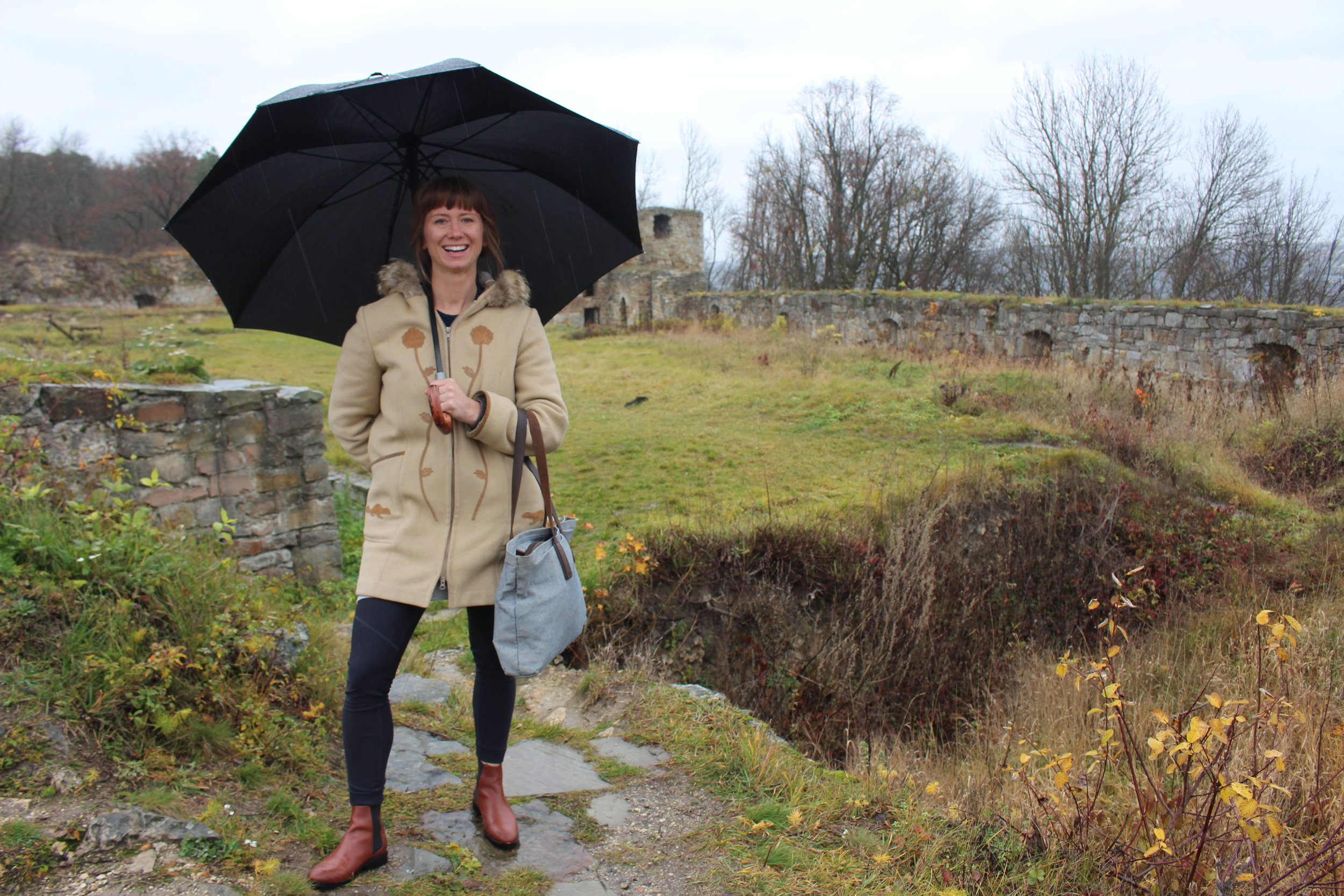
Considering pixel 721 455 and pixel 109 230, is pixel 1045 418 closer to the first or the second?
pixel 721 455

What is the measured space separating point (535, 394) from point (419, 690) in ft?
7.26

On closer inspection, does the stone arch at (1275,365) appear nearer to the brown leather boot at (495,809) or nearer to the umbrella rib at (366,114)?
the brown leather boot at (495,809)

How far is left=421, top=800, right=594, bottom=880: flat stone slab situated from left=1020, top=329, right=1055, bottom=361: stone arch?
12.9 metres

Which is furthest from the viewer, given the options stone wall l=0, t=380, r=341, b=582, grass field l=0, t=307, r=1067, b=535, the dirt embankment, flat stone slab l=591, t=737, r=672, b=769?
the dirt embankment

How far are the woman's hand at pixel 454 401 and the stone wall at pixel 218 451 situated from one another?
3.25m

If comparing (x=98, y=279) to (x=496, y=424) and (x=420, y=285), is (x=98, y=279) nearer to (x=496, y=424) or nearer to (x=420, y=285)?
(x=420, y=285)

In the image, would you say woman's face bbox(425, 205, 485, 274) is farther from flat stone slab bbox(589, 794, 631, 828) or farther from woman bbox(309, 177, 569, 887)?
flat stone slab bbox(589, 794, 631, 828)

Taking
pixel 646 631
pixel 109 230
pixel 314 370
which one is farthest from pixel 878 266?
pixel 109 230

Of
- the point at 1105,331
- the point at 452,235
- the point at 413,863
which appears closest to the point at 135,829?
the point at 413,863

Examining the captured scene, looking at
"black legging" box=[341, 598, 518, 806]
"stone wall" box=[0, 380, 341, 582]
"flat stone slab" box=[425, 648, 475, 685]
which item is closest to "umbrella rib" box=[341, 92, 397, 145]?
"black legging" box=[341, 598, 518, 806]

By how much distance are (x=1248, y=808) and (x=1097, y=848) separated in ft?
2.58

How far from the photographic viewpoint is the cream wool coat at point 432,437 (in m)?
2.28

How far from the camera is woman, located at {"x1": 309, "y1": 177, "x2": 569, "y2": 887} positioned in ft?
7.39

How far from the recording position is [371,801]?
7.55 feet
